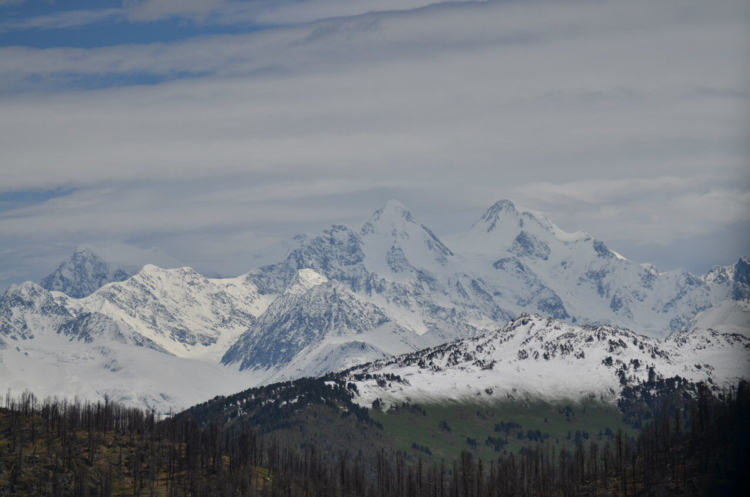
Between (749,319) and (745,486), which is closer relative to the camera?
(749,319)

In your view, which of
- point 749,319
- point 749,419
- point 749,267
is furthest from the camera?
point 749,267

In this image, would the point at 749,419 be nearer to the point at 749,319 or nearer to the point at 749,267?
the point at 749,267

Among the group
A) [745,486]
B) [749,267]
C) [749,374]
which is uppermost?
[749,267]

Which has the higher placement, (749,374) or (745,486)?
(749,374)

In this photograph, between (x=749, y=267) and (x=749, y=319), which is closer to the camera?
(x=749, y=319)

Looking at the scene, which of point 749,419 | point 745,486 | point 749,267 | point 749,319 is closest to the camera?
point 749,319

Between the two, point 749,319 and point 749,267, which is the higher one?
point 749,267

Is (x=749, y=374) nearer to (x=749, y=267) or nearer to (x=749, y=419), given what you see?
(x=749, y=419)

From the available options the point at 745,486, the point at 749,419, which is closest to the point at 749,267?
the point at 749,419

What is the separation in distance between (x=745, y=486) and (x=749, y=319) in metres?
22.9

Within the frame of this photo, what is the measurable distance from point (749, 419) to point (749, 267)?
24.5m

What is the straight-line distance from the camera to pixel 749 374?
11944cm

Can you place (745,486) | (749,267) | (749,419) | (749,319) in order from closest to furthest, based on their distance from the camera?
(749,319), (745,486), (749,419), (749,267)

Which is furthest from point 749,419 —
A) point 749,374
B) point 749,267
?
point 749,374
